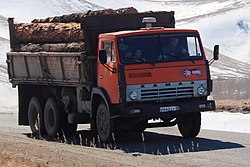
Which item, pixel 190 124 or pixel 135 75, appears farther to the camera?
pixel 190 124

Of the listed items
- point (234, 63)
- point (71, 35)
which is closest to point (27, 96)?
point (71, 35)

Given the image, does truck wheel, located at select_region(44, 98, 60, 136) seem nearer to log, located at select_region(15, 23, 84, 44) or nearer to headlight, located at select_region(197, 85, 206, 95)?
log, located at select_region(15, 23, 84, 44)

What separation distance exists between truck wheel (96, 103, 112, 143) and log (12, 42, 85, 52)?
1.65 meters

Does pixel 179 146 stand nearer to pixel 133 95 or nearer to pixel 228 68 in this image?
pixel 133 95

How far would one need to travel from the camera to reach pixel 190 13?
119m

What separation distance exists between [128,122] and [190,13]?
340ft

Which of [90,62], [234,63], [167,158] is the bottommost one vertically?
[234,63]

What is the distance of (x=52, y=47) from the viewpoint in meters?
19.2

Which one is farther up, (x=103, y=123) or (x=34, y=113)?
(x=103, y=123)

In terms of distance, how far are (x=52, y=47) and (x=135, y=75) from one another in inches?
159

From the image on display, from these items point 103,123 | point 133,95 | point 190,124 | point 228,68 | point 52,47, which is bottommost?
point 228,68

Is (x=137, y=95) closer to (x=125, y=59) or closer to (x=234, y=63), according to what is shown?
(x=125, y=59)

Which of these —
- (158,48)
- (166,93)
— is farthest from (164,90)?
(158,48)

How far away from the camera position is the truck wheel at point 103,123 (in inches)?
634
